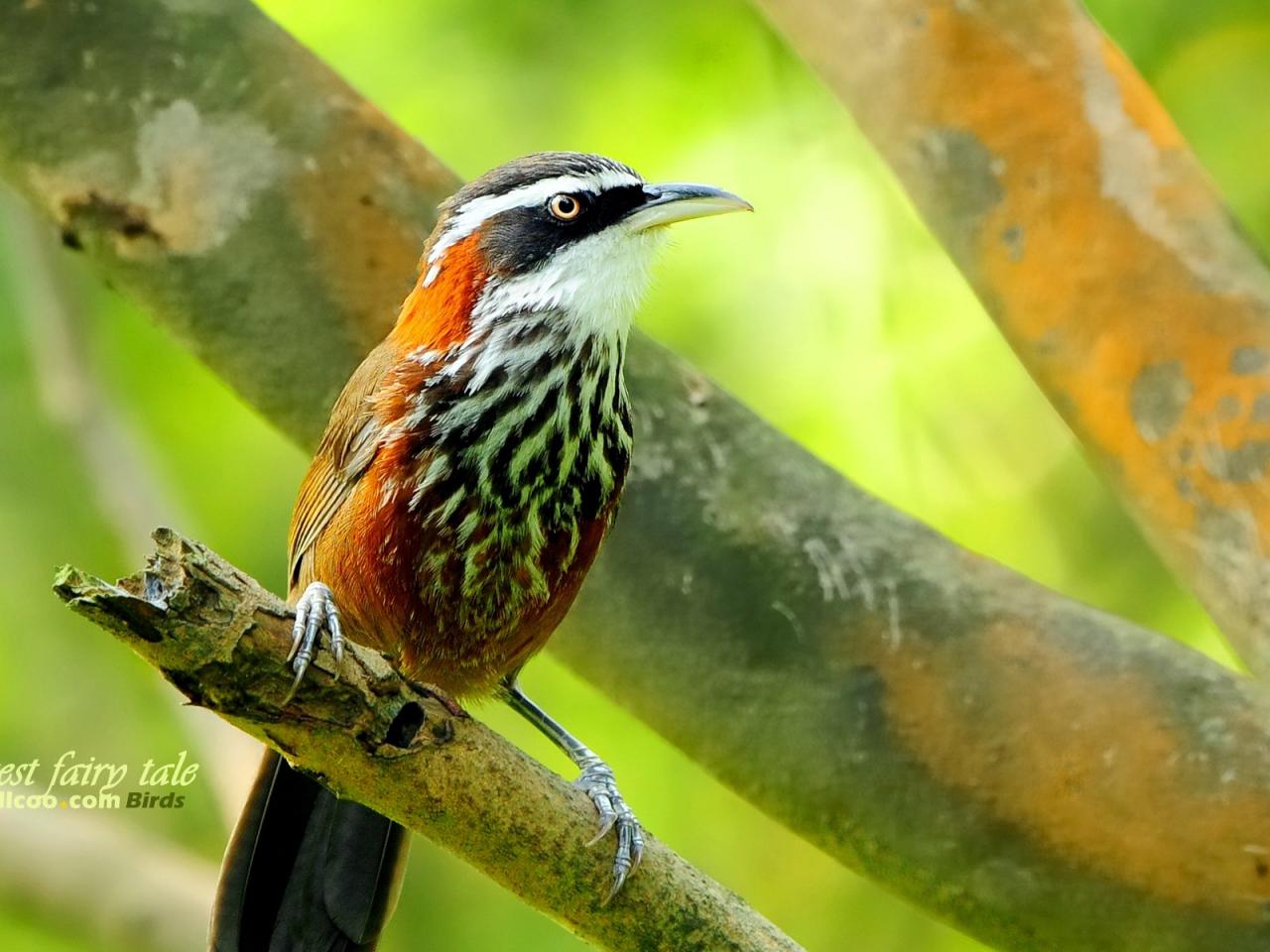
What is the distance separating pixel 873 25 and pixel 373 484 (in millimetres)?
1976

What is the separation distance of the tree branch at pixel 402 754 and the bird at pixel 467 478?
0.29 m

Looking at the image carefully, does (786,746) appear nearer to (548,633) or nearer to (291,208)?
(548,633)

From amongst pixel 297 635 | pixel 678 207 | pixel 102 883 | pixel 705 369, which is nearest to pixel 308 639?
pixel 297 635

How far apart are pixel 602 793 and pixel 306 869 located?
85 cm

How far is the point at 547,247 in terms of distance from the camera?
147 inches

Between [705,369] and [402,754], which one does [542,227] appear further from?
[705,369]

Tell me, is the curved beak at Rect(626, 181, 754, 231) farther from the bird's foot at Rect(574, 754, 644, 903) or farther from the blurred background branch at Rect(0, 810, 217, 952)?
the blurred background branch at Rect(0, 810, 217, 952)

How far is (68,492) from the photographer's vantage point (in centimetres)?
661

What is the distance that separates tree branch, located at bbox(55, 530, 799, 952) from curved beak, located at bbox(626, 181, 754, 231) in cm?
145

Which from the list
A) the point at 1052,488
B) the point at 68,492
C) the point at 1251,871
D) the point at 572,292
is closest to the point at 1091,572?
the point at 1052,488

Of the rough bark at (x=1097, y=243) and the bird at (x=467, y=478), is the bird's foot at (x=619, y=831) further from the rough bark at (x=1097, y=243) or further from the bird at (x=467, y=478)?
the rough bark at (x=1097, y=243)

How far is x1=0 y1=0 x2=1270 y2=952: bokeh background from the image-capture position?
6.16 meters

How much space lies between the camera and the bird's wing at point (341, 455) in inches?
141

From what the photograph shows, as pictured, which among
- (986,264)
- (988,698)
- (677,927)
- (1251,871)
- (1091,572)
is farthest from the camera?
(1091,572)
